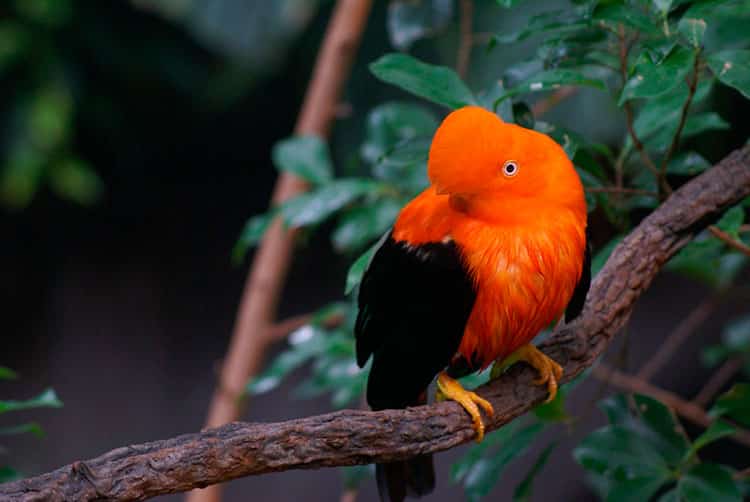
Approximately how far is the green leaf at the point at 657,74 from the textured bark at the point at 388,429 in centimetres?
28

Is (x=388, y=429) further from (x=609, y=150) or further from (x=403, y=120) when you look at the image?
(x=403, y=120)

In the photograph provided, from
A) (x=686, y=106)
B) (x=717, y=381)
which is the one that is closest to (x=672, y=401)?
(x=717, y=381)

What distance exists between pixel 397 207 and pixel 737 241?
709 mm

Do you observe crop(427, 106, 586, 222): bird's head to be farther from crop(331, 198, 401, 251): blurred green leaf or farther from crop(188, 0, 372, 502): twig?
crop(188, 0, 372, 502): twig

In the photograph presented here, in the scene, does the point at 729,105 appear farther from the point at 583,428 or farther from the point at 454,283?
the point at 454,283

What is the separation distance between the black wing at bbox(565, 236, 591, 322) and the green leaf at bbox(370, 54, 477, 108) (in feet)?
1.00

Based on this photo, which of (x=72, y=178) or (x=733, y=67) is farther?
(x=72, y=178)

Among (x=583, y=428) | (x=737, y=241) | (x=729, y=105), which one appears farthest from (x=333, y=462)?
(x=583, y=428)

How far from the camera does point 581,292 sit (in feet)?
4.77

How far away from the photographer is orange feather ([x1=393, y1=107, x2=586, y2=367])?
1.33 m

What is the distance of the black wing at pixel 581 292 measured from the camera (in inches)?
56.6

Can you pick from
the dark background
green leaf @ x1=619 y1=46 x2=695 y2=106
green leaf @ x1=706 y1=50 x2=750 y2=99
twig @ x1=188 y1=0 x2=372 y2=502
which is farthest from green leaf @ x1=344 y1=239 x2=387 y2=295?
the dark background

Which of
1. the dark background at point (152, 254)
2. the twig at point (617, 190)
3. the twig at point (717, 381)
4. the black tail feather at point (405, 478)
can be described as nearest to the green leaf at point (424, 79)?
the twig at point (617, 190)

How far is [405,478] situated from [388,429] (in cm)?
51
